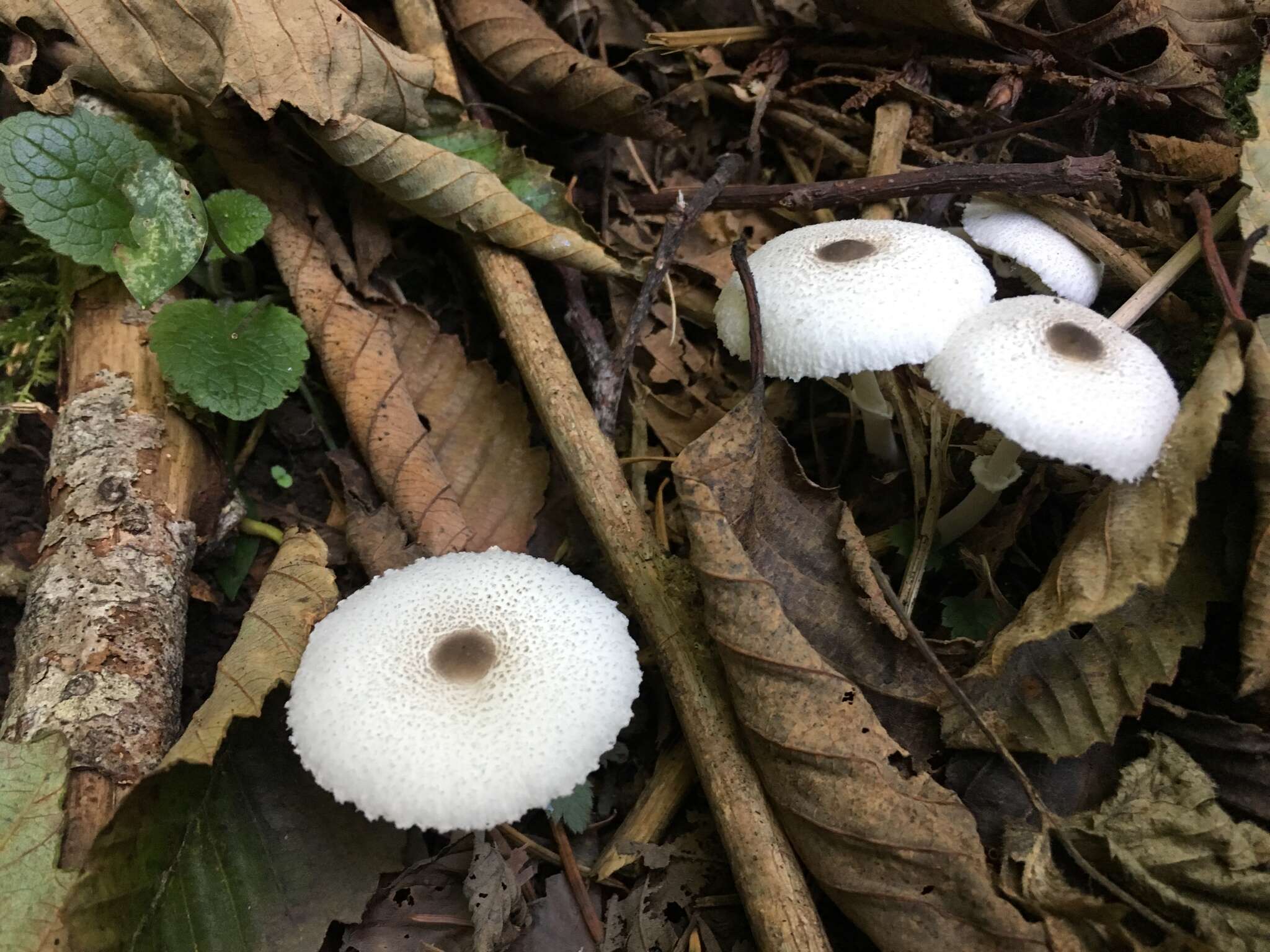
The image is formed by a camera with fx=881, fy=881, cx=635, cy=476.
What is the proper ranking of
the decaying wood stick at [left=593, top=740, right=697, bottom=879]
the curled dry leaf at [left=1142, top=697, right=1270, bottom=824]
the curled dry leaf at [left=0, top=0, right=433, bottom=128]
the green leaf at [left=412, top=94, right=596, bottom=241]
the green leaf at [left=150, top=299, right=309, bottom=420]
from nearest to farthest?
the curled dry leaf at [left=1142, top=697, right=1270, bottom=824]
the decaying wood stick at [left=593, top=740, right=697, bottom=879]
the green leaf at [left=150, top=299, right=309, bottom=420]
the curled dry leaf at [left=0, top=0, right=433, bottom=128]
the green leaf at [left=412, top=94, right=596, bottom=241]

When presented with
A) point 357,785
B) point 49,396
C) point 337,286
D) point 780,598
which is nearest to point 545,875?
point 357,785

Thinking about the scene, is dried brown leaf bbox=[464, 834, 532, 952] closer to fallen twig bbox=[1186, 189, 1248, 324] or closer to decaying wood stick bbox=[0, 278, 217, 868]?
decaying wood stick bbox=[0, 278, 217, 868]

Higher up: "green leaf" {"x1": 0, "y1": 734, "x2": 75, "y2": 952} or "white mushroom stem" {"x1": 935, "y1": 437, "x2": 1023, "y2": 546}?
"white mushroom stem" {"x1": 935, "y1": 437, "x2": 1023, "y2": 546}

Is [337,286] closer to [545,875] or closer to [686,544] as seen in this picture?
[686,544]

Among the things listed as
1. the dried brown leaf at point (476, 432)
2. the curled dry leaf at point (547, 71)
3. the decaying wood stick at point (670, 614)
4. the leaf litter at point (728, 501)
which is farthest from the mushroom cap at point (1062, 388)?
the curled dry leaf at point (547, 71)

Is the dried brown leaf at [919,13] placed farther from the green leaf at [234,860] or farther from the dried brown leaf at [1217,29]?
the green leaf at [234,860]

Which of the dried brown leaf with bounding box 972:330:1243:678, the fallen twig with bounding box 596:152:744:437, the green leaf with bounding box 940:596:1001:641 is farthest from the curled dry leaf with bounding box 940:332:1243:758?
the fallen twig with bounding box 596:152:744:437

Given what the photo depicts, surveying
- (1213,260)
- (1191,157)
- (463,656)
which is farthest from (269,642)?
(1191,157)
